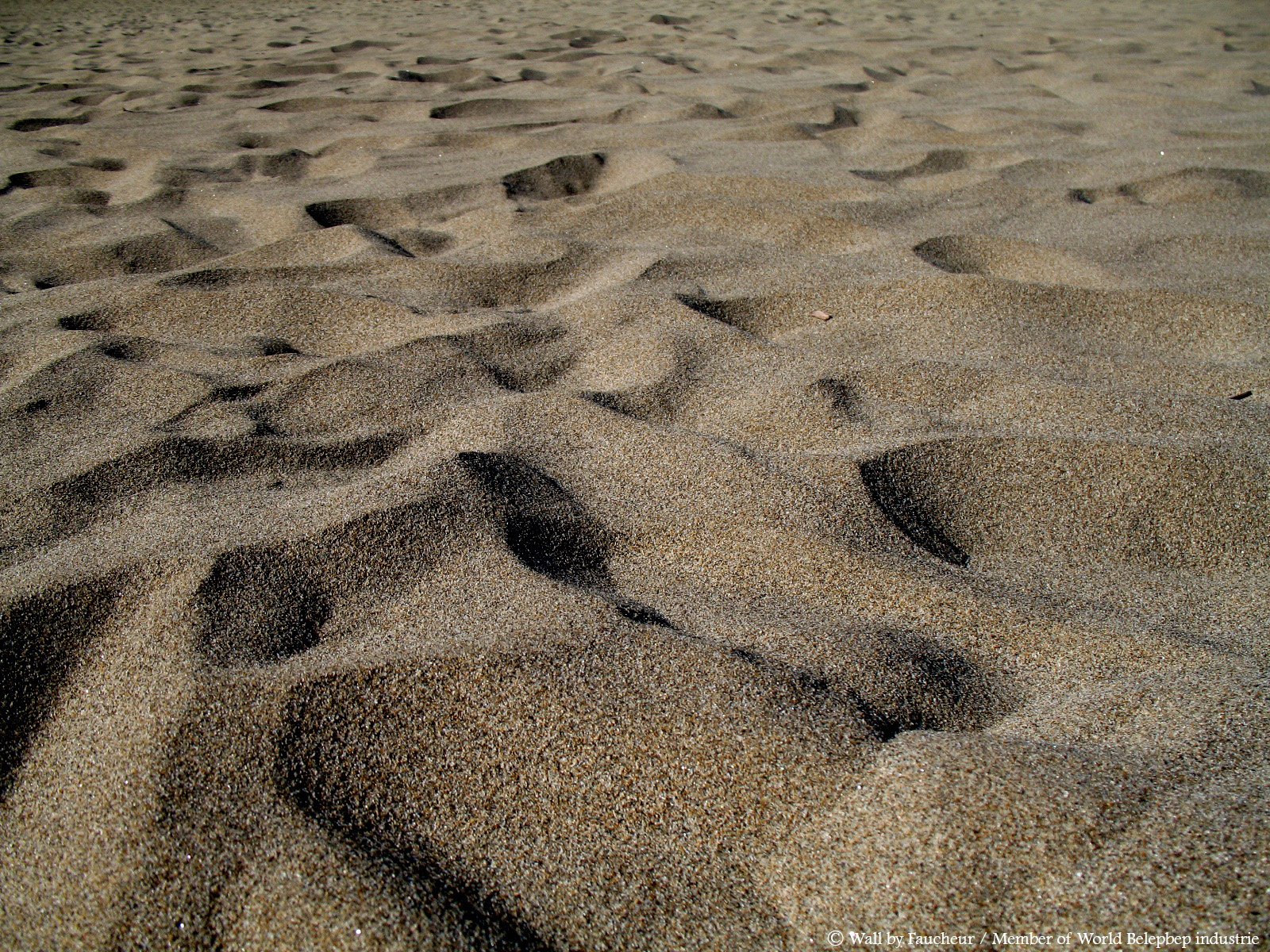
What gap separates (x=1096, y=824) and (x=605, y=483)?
0.71 metres

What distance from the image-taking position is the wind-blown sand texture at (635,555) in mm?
719

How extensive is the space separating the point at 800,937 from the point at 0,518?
1052 mm

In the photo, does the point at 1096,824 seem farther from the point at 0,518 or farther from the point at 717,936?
the point at 0,518

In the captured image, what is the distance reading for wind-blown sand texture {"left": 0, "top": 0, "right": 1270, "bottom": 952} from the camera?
72 centimetres

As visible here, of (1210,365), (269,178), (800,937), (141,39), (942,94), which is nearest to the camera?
(800,937)

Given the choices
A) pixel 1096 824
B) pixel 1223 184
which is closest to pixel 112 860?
pixel 1096 824

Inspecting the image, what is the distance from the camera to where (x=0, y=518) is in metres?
1.16

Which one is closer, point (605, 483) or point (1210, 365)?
point (605, 483)

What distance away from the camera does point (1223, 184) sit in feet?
7.72

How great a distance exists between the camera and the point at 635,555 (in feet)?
3.70

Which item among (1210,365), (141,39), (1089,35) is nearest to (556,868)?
(1210,365)

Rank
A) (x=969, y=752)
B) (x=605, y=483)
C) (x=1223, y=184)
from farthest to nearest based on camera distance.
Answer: (x=1223, y=184) → (x=605, y=483) → (x=969, y=752)

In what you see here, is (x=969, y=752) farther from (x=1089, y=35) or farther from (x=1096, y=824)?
(x=1089, y=35)

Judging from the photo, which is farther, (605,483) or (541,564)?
(605,483)
